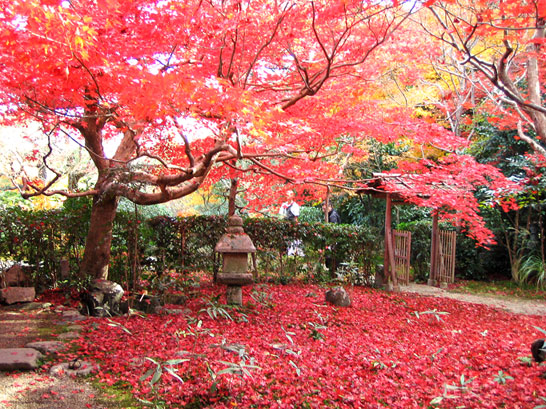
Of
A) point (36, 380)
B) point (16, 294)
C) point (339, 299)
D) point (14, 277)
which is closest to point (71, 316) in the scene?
point (16, 294)

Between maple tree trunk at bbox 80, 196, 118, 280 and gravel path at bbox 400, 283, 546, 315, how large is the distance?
19.8 ft

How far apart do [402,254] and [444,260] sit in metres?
1.58

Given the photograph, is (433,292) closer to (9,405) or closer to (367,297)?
(367,297)

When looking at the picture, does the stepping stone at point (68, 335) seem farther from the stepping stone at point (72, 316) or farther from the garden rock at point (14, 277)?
the garden rock at point (14, 277)

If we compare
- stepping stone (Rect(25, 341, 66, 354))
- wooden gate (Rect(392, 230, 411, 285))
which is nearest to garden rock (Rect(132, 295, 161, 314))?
stepping stone (Rect(25, 341, 66, 354))

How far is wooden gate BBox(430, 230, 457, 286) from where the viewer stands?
32.2 ft

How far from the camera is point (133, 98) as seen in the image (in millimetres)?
4273

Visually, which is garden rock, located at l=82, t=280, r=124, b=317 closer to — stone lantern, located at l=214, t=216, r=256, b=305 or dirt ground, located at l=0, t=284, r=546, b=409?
dirt ground, located at l=0, t=284, r=546, b=409

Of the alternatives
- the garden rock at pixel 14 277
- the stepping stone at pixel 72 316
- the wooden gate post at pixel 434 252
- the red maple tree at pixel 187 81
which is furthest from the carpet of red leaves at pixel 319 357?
the wooden gate post at pixel 434 252

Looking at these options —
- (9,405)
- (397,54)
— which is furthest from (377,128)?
(9,405)

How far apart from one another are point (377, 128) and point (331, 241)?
2900 millimetres

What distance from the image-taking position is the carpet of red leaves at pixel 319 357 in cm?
302

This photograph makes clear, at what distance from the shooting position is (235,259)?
18.4 feet

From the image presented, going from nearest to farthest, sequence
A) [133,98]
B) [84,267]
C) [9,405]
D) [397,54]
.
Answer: [9,405] → [133,98] → [84,267] → [397,54]
